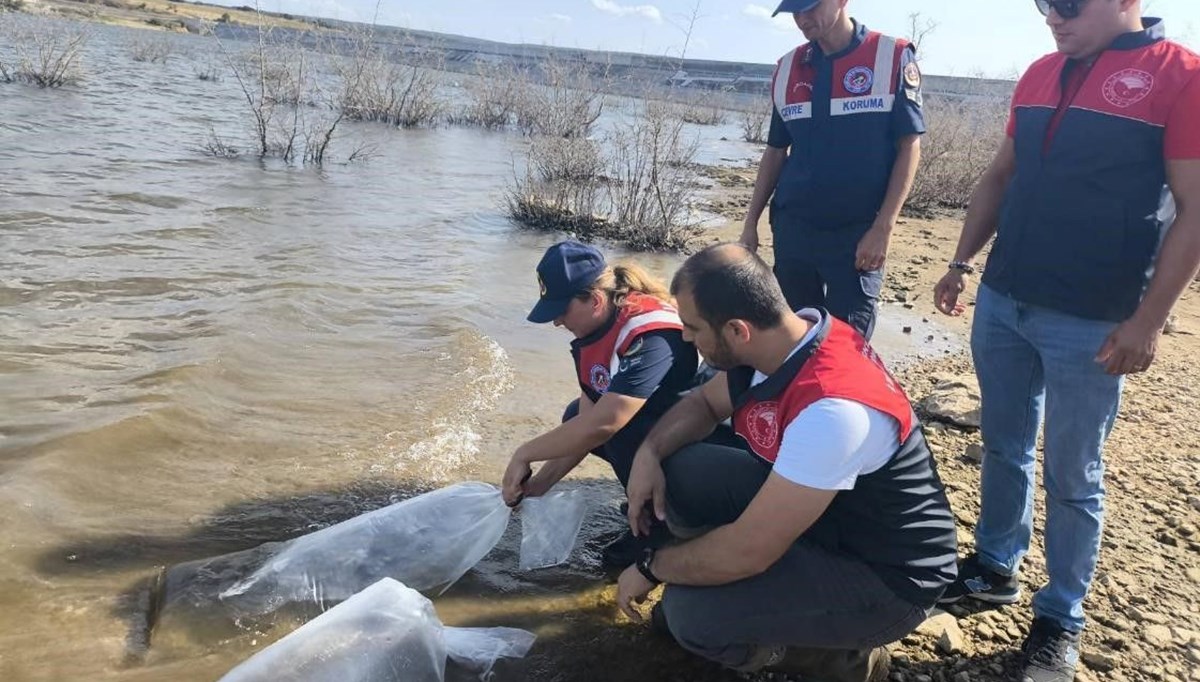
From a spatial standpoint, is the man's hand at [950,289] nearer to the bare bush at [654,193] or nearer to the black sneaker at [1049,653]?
the black sneaker at [1049,653]

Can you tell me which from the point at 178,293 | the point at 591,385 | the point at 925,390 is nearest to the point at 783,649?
the point at 591,385

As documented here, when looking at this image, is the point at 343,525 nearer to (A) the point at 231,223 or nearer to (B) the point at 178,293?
(B) the point at 178,293

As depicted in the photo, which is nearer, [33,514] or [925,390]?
[33,514]

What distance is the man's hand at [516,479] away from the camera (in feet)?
9.33

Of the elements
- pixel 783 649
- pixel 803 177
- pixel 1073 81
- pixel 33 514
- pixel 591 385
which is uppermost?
pixel 1073 81

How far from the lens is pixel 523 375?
17.4 feet

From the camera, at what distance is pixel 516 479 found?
2.85 m

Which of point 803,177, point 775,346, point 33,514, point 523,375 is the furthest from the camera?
point 523,375

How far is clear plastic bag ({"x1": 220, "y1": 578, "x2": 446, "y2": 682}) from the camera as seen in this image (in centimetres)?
212

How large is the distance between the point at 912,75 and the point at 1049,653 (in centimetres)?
218

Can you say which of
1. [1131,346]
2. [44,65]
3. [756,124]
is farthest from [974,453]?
[756,124]

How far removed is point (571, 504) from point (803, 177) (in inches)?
64.6

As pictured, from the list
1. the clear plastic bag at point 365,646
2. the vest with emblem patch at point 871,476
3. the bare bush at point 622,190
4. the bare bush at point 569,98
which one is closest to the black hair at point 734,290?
the vest with emblem patch at point 871,476

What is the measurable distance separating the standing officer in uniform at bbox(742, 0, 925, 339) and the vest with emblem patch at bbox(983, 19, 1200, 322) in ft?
2.27
